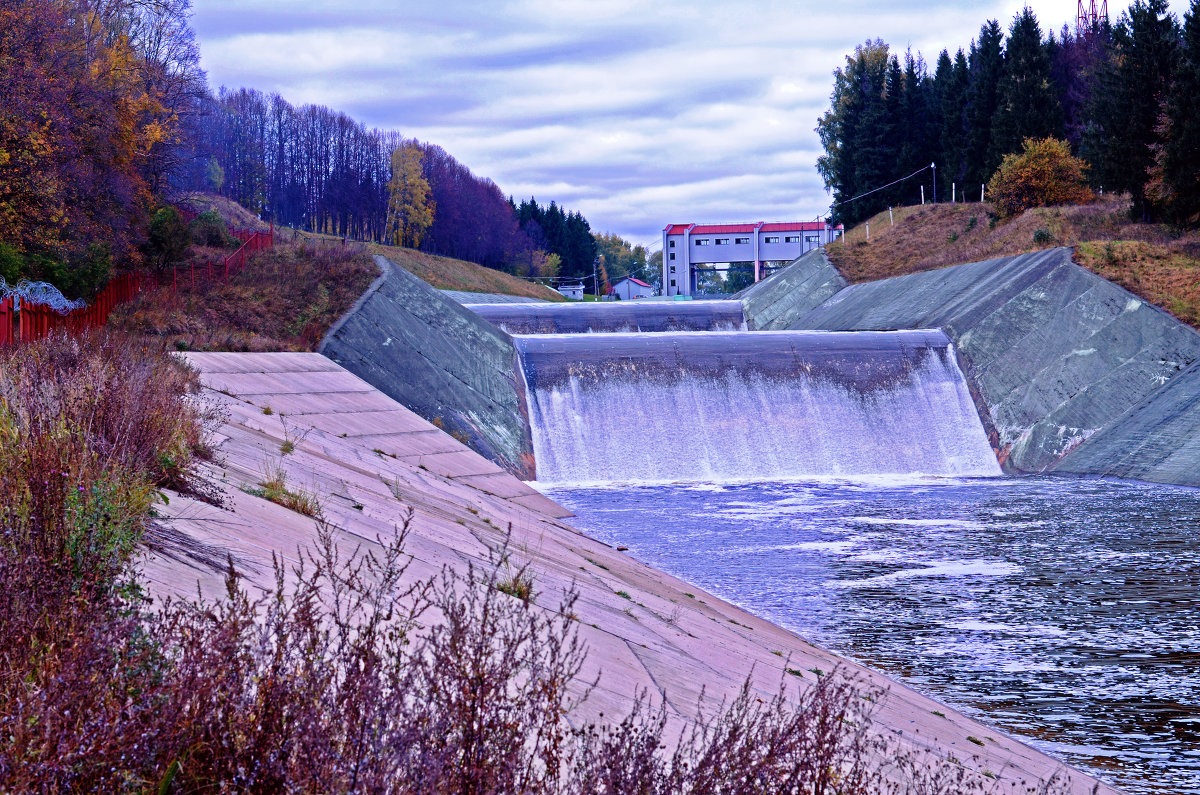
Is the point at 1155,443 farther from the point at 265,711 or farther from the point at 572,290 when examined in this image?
the point at 572,290

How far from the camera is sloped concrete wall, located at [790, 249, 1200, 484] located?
1043 inches

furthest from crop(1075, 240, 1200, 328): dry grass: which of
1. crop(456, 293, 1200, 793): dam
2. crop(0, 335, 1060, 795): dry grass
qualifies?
crop(0, 335, 1060, 795): dry grass

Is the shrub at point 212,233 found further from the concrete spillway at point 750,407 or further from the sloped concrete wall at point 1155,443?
the sloped concrete wall at point 1155,443

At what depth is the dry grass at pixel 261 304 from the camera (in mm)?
27094

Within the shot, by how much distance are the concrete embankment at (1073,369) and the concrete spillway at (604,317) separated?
12.1m

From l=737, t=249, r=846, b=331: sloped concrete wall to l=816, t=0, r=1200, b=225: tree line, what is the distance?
10.7 meters


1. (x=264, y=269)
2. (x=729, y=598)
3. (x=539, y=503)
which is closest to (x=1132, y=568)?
(x=729, y=598)

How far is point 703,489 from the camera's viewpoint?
81.0 feet

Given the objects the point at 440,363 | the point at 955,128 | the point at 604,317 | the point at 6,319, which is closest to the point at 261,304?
the point at 440,363

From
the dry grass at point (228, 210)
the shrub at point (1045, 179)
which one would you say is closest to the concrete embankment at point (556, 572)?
the shrub at point (1045, 179)

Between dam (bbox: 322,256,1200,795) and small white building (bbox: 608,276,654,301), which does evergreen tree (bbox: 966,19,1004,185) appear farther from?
small white building (bbox: 608,276,654,301)

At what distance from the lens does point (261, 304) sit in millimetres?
30484

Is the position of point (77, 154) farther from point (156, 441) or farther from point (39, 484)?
point (39, 484)

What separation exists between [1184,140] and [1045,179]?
11.2 metres
